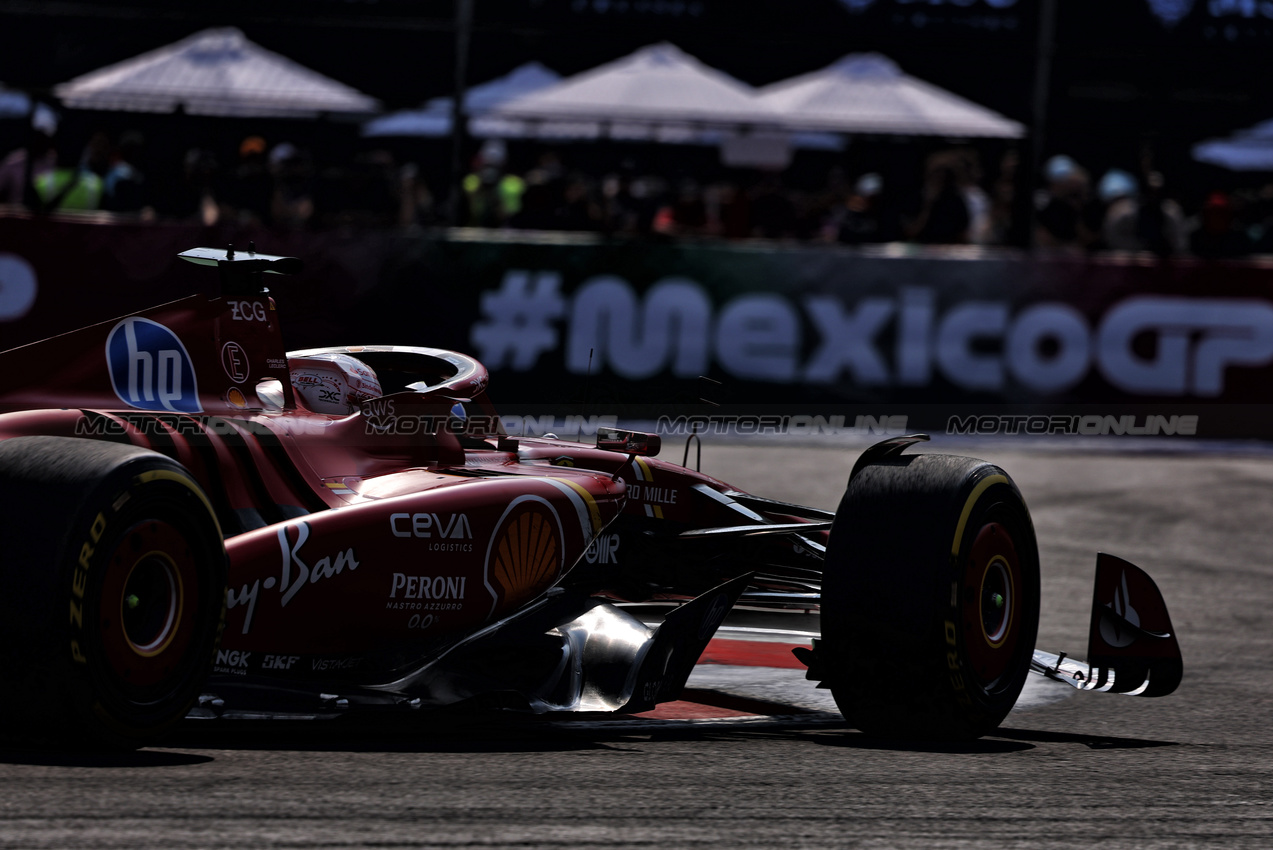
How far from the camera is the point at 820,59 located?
16.3 meters

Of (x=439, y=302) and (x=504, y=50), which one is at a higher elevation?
(x=504, y=50)

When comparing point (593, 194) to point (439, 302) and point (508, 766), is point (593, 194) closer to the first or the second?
point (439, 302)

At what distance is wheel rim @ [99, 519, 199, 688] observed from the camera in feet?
15.2

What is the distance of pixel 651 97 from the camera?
53.1ft

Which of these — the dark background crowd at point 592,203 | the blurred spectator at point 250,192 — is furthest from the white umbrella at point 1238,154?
the blurred spectator at point 250,192

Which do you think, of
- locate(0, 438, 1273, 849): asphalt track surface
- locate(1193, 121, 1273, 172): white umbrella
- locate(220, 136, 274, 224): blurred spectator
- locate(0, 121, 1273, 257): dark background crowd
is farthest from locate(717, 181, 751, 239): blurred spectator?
locate(0, 438, 1273, 849): asphalt track surface

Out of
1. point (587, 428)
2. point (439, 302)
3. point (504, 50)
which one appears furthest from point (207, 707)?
point (504, 50)

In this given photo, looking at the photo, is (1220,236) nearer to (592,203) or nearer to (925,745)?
(592,203)

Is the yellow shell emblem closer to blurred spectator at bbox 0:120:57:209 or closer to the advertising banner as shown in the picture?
the advertising banner

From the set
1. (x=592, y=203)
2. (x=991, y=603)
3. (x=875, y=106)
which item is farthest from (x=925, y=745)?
(x=875, y=106)

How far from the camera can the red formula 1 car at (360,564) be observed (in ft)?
15.0

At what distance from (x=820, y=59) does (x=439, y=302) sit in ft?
14.9

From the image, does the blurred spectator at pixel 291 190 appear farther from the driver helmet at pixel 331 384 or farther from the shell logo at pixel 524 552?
the shell logo at pixel 524 552

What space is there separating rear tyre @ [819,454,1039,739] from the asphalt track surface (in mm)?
155
